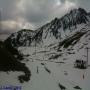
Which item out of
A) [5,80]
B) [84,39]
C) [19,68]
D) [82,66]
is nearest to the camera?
[5,80]

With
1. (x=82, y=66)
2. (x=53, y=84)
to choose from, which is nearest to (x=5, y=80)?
(x=53, y=84)

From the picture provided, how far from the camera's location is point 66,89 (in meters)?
39.2

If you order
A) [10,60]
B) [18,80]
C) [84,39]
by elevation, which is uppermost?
[84,39]

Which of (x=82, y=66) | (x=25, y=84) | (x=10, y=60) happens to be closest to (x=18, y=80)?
(x=25, y=84)

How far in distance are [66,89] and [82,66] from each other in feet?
153

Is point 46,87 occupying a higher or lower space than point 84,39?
lower

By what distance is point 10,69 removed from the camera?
135 ft

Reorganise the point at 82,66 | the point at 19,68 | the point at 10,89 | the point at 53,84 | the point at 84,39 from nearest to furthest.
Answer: the point at 10,89
the point at 53,84
the point at 19,68
the point at 82,66
the point at 84,39

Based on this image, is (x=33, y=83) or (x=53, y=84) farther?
(x=53, y=84)

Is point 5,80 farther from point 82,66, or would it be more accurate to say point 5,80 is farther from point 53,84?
point 82,66

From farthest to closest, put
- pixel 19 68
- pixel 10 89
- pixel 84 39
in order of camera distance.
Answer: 1. pixel 84 39
2. pixel 19 68
3. pixel 10 89

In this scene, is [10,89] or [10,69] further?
[10,69]

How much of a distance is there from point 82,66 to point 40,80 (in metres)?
46.4

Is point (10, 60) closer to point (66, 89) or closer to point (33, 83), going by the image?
point (33, 83)
